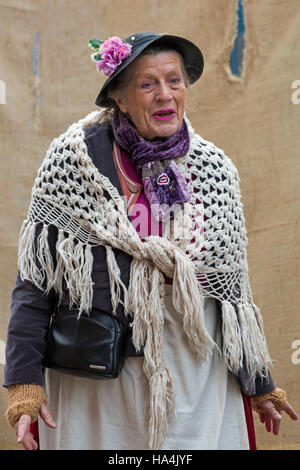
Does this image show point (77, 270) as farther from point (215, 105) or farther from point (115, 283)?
point (215, 105)

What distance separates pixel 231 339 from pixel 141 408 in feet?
1.22

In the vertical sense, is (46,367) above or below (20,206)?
below

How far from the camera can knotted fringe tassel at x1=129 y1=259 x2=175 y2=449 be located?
2.42m

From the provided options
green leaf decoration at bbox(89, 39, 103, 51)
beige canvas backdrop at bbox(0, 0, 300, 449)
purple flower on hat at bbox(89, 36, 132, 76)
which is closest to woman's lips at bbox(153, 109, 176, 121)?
purple flower on hat at bbox(89, 36, 132, 76)

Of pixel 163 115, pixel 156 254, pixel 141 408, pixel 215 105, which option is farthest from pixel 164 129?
pixel 215 105

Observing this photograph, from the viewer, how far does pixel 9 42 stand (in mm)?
3947

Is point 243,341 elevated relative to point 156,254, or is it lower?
lower

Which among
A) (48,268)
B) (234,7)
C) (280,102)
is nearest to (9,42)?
(234,7)

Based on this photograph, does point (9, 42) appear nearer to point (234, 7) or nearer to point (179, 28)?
point (179, 28)

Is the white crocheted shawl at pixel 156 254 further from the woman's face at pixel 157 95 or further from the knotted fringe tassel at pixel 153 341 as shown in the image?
the woman's face at pixel 157 95

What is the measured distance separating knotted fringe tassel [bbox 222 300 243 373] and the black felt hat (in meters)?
0.81

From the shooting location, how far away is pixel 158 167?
8.52ft

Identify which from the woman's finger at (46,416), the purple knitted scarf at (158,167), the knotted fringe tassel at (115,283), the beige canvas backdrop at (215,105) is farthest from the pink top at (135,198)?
the beige canvas backdrop at (215,105)

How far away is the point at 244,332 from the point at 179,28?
1978mm
